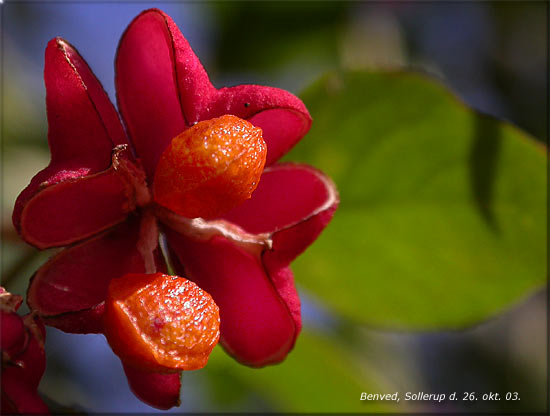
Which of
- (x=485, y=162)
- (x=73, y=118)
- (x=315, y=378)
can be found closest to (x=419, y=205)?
(x=485, y=162)

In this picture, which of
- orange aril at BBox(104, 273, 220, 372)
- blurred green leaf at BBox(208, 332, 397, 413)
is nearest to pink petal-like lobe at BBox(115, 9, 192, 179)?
orange aril at BBox(104, 273, 220, 372)

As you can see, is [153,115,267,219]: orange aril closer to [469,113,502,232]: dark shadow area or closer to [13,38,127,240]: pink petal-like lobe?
[13,38,127,240]: pink petal-like lobe

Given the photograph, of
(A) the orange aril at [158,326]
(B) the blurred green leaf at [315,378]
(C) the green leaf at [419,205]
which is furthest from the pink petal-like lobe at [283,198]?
(B) the blurred green leaf at [315,378]

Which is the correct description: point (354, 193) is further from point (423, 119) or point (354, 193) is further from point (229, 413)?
point (229, 413)

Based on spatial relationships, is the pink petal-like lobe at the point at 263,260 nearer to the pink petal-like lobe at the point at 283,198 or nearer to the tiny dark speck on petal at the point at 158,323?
the pink petal-like lobe at the point at 283,198

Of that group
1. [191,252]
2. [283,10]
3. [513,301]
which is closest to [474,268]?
[513,301]

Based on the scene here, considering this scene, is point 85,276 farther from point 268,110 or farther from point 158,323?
point 268,110
